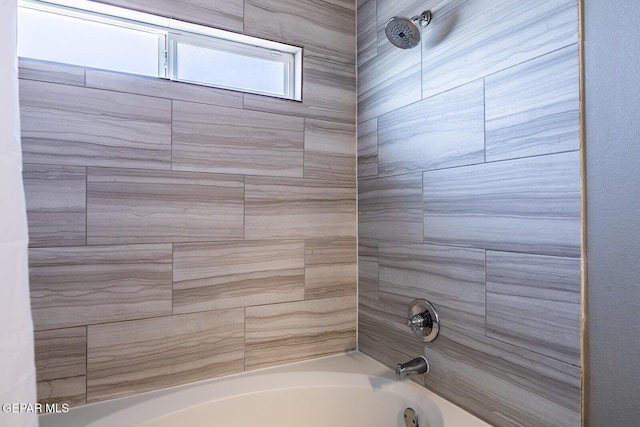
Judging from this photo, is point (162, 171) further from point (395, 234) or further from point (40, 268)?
point (395, 234)

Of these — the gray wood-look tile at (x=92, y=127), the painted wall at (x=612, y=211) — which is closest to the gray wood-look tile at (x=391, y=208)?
the painted wall at (x=612, y=211)

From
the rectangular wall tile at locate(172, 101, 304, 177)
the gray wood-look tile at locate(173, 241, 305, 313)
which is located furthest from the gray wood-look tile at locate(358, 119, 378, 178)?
the gray wood-look tile at locate(173, 241, 305, 313)

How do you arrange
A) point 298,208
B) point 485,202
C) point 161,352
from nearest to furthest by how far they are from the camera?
point 485,202 → point 161,352 → point 298,208

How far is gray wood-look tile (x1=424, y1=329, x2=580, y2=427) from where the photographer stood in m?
0.95

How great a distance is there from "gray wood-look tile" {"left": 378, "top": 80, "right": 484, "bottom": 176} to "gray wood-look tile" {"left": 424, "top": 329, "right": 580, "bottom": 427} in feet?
1.99

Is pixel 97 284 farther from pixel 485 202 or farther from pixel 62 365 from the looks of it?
pixel 485 202

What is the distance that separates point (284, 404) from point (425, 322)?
636mm

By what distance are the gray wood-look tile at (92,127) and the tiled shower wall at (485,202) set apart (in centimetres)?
92

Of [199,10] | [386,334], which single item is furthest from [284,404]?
[199,10]

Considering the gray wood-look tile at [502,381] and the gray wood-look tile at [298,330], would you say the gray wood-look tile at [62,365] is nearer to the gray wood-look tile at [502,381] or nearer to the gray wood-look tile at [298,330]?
the gray wood-look tile at [298,330]

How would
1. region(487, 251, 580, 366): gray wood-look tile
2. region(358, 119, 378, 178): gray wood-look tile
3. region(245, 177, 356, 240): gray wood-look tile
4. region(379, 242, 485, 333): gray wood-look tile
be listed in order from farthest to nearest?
region(358, 119, 378, 178): gray wood-look tile, region(245, 177, 356, 240): gray wood-look tile, region(379, 242, 485, 333): gray wood-look tile, region(487, 251, 580, 366): gray wood-look tile

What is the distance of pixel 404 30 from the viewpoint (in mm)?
1282

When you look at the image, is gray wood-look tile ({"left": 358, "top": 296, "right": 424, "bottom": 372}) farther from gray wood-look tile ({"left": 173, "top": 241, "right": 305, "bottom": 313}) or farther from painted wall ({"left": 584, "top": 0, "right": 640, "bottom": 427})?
painted wall ({"left": 584, "top": 0, "right": 640, "bottom": 427})

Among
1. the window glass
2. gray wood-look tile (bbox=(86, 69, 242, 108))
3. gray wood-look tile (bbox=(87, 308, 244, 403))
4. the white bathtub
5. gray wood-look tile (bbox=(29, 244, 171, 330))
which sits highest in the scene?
the window glass
